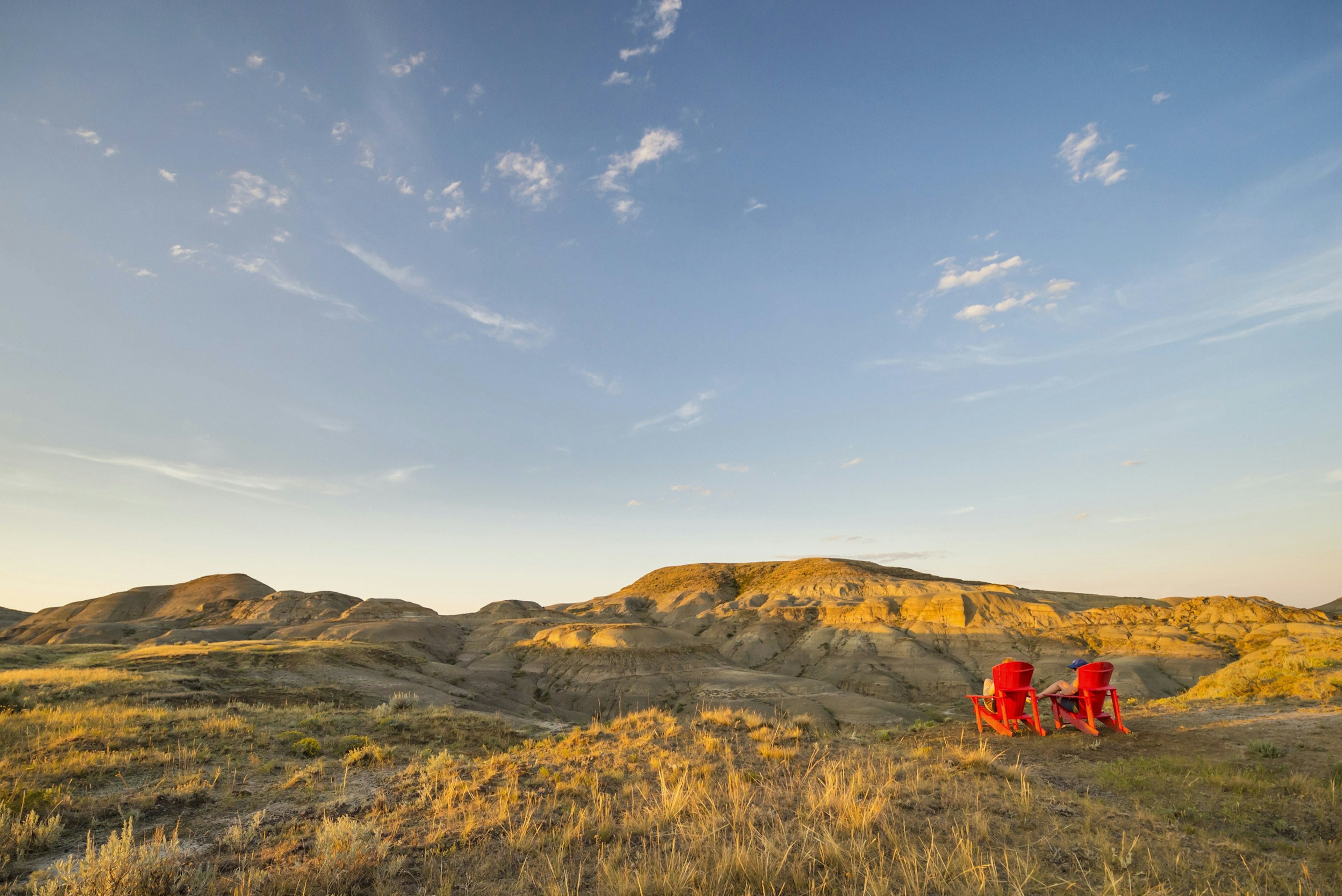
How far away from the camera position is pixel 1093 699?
1108 cm

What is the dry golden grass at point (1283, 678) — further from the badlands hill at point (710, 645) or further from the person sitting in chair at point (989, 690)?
the person sitting in chair at point (989, 690)

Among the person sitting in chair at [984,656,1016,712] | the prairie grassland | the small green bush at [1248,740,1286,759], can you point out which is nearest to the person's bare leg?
the person sitting in chair at [984,656,1016,712]

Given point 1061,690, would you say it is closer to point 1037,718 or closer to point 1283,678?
point 1037,718

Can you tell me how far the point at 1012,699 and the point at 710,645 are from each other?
234ft

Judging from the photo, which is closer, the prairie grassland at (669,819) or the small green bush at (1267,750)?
the prairie grassland at (669,819)

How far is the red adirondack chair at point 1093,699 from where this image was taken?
1077 centimetres

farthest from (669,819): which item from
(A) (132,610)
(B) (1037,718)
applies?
(A) (132,610)

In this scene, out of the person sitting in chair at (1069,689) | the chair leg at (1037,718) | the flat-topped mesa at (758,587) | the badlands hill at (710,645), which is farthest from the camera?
the flat-topped mesa at (758,587)

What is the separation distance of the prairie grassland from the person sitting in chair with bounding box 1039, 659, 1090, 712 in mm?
1220

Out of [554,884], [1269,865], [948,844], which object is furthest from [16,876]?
[1269,865]

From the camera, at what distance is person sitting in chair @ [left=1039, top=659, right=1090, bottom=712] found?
36.9ft

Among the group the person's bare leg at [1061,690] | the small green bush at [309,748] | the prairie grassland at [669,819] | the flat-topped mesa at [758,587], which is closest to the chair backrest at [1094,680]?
the person's bare leg at [1061,690]

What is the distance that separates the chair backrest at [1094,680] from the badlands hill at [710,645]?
19.9 meters

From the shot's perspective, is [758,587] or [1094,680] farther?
[758,587]
